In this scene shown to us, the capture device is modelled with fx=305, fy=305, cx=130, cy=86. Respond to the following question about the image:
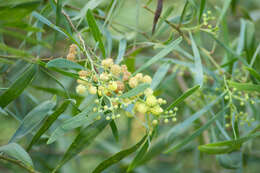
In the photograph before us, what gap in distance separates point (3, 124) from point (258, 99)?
131 cm

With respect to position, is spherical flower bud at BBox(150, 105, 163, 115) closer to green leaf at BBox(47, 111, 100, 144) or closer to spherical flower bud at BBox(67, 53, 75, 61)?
green leaf at BBox(47, 111, 100, 144)

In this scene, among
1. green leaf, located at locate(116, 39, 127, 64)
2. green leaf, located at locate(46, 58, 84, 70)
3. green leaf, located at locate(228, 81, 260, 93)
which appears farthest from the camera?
green leaf, located at locate(116, 39, 127, 64)

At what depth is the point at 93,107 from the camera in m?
0.71

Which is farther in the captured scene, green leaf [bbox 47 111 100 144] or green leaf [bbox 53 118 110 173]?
green leaf [bbox 53 118 110 173]

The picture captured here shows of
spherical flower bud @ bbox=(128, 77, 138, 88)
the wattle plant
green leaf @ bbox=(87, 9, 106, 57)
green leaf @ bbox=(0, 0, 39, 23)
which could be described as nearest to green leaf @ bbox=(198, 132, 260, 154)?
the wattle plant

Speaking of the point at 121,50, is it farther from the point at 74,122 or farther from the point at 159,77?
the point at 74,122

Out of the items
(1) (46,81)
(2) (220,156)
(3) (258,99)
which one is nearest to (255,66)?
(3) (258,99)

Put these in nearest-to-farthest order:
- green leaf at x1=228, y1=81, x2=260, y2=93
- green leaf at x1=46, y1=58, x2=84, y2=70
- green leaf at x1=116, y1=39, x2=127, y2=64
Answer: green leaf at x1=46, y1=58, x2=84, y2=70 < green leaf at x1=228, y1=81, x2=260, y2=93 < green leaf at x1=116, y1=39, x2=127, y2=64

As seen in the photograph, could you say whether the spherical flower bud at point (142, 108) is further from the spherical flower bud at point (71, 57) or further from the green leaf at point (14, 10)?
the green leaf at point (14, 10)

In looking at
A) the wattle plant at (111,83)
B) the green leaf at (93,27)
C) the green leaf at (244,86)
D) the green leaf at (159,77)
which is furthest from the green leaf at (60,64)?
the green leaf at (244,86)

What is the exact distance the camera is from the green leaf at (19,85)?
0.73 m

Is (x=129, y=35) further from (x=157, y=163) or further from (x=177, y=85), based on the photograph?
(x=157, y=163)

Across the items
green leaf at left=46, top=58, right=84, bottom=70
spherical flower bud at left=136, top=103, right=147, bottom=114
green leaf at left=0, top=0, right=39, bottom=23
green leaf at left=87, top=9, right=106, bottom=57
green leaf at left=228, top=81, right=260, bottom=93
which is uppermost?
green leaf at left=0, top=0, right=39, bottom=23

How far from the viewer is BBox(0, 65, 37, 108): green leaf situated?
2.39 feet
